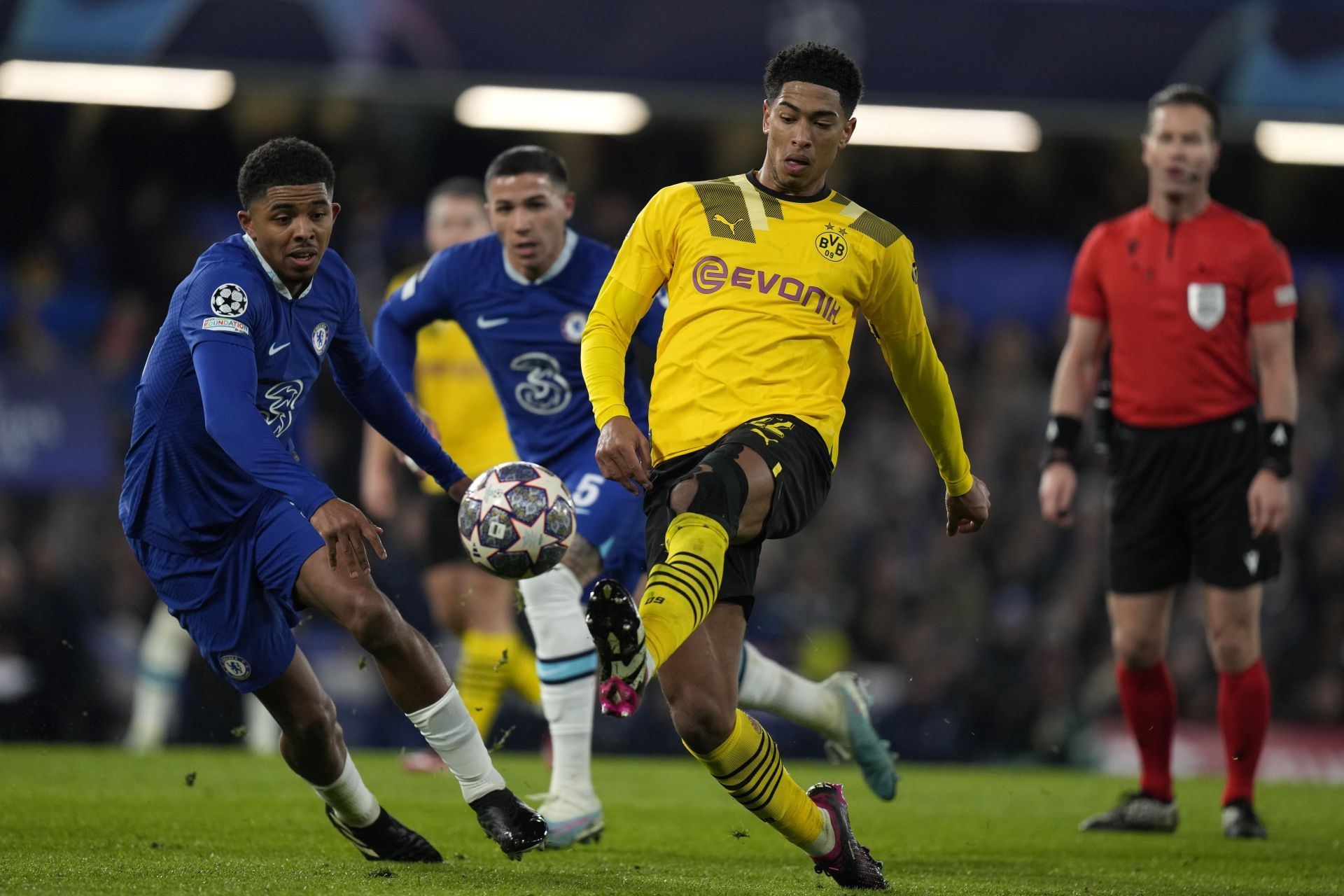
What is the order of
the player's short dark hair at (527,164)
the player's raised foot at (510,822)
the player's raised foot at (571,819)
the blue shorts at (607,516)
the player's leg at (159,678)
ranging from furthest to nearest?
the player's leg at (159,678) → the player's short dark hair at (527,164) → the blue shorts at (607,516) → the player's raised foot at (571,819) → the player's raised foot at (510,822)

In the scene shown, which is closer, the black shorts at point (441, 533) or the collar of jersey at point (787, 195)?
the collar of jersey at point (787, 195)

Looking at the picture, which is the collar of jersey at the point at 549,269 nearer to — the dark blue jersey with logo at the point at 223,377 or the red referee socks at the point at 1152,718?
the dark blue jersey with logo at the point at 223,377

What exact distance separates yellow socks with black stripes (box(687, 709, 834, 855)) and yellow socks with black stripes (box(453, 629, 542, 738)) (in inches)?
136

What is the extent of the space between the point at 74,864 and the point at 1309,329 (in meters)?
11.8

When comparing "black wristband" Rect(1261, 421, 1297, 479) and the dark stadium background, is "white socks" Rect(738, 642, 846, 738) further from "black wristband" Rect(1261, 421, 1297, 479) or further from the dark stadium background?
the dark stadium background

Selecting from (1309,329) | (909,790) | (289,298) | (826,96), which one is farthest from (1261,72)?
(289,298)

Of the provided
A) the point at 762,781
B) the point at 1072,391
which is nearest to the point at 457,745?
the point at 762,781

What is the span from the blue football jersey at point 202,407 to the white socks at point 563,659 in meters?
1.35

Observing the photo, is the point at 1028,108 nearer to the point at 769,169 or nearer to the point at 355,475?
the point at 355,475

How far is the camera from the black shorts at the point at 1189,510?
6.22 m

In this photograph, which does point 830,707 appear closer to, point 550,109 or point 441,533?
point 441,533

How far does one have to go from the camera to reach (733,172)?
14.5m

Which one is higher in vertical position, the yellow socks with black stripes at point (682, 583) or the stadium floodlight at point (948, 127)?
the stadium floodlight at point (948, 127)

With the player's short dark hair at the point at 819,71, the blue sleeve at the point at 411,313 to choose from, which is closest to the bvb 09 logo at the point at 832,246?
the player's short dark hair at the point at 819,71
